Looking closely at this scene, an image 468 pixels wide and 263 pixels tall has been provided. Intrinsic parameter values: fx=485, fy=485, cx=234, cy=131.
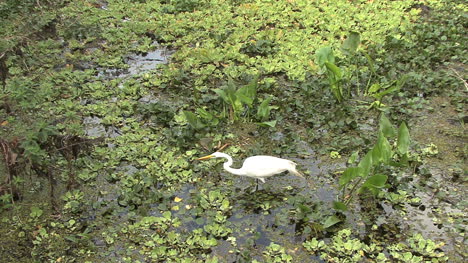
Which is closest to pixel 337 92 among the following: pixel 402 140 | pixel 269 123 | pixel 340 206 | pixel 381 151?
pixel 269 123

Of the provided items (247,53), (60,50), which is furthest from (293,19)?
(60,50)

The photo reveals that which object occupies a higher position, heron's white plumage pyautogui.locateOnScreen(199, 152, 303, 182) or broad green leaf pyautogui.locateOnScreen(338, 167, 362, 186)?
broad green leaf pyautogui.locateOnScreen(338, 167, 362, 186)

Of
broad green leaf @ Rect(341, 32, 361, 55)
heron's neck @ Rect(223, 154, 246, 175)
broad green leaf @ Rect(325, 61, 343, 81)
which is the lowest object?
heron's neck @ Rect(223, 154, 246, 175)

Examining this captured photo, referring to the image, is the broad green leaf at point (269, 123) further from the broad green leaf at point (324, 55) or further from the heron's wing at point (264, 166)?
the broad green leaf at point (324, 55)

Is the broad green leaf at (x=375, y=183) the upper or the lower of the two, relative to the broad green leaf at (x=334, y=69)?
lower

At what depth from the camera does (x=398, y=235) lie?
3.95 metres

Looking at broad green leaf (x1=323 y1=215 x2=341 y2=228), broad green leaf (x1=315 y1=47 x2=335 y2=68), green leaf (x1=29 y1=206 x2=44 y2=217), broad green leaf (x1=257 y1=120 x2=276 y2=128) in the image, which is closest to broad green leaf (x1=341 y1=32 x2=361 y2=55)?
broad green leaf (x1=315 y1=47 x2=335 y2=68)

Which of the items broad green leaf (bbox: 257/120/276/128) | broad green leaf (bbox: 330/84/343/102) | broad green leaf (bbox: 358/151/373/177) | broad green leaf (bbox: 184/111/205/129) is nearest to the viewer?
broad green leaf (bbox: 358/151/373/177)

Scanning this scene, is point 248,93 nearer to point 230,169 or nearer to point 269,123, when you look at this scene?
point 269,123

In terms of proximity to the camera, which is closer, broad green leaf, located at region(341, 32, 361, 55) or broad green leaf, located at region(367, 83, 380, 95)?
broad green leaf, located at region(367, 83, 380, 95)

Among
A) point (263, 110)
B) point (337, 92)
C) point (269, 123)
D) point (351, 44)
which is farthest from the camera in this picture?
point (351, 44)

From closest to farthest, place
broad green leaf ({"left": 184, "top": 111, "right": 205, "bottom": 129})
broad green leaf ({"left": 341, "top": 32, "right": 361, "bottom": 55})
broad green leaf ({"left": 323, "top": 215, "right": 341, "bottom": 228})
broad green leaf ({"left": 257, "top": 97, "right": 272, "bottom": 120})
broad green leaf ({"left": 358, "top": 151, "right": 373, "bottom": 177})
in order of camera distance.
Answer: broad green leaf ({"left": 323, "top": 215, "right": 341, "bottom": 228}) < broad green leaf ({"left": 358, "top": 151, "right": 373, "bottom": 177}) < broad green leaf ({"left": 184, "top": 111, "right": 205, "bottom": 129}) < broad green leaf ({"left": 257, "top": 97, "right": 272, "bottom": 120}) < broad green leaf ({"left": 341, "top": 32, "right": 361, "bottom": 55})

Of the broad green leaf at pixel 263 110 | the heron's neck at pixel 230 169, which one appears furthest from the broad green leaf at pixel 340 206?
the broad green leaf at pixel 263 110

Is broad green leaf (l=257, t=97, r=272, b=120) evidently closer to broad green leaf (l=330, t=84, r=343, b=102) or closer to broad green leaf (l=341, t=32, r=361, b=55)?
broad green leaf (l=330, t=84, r=343, b=102)
